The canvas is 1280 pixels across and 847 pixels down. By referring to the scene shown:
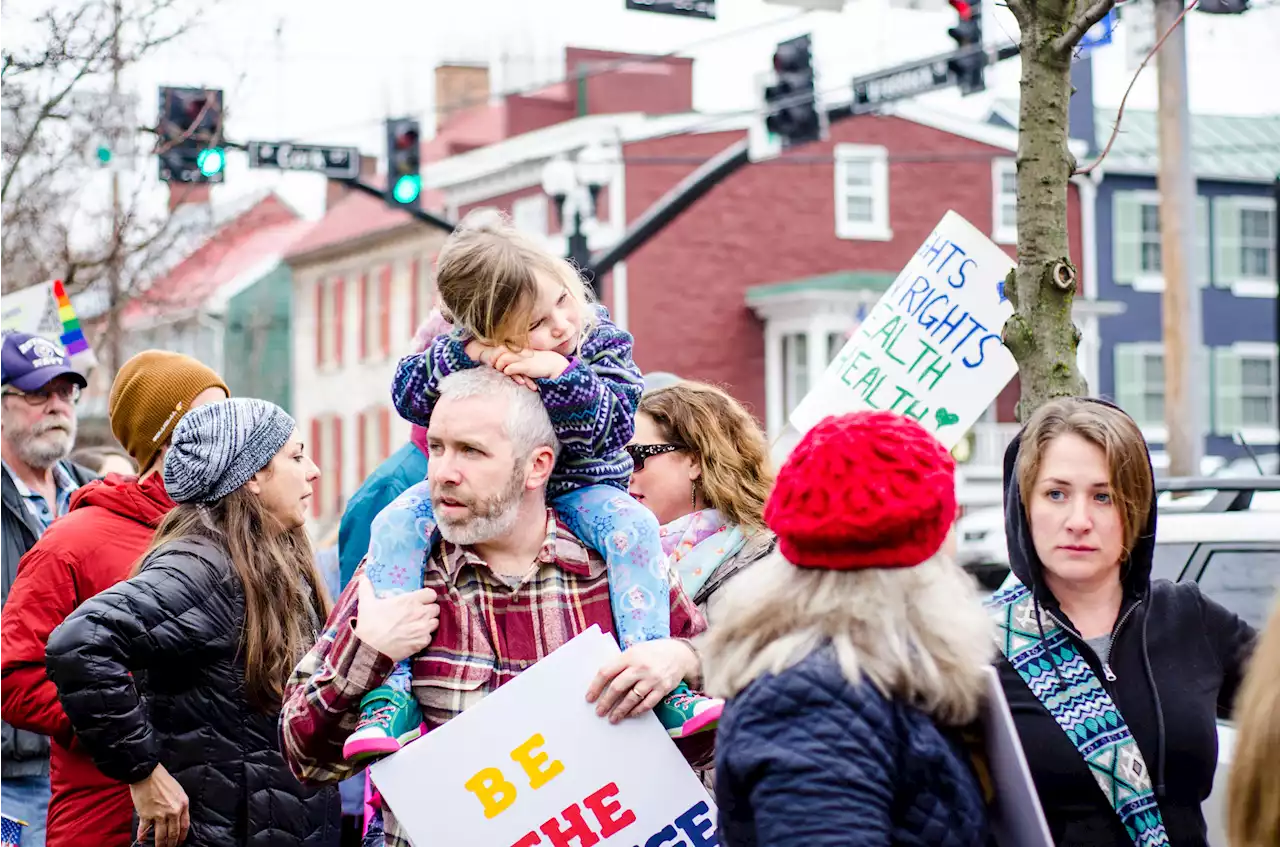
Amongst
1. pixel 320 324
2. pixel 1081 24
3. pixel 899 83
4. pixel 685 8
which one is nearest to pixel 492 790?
pixel 1081 24

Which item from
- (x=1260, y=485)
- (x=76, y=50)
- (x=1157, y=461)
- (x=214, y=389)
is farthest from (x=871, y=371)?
(x=1157, y=461)

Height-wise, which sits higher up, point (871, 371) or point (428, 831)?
point (871, 371)

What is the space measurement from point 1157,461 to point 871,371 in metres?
33.2

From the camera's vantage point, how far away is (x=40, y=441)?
671cm

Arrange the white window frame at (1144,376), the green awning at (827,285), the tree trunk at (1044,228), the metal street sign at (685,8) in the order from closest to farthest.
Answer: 1. the tree trunk at (1044,228)
2. the metal street sign at (685,8)
3. the green awning at (827,285)
4. the white window frame at (1144,376)

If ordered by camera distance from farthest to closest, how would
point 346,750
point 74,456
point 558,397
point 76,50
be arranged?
point 76,50 < point 74,456 < point 558,397 < point 346,750

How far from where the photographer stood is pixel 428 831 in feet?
10.5

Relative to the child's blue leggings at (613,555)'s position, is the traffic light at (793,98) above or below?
above

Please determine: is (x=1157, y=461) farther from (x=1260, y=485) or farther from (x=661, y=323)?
(x=1260, y=485)

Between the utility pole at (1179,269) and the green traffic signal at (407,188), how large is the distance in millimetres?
7391

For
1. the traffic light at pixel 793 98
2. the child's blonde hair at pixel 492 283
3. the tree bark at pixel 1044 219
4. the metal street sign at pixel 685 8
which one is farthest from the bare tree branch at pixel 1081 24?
the traffic light at pixel 793 98

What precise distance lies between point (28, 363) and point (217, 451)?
269cm

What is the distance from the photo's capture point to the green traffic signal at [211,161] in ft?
46.5

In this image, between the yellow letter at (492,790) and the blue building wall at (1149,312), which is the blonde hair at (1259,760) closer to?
the yellow letter at (492,790)
